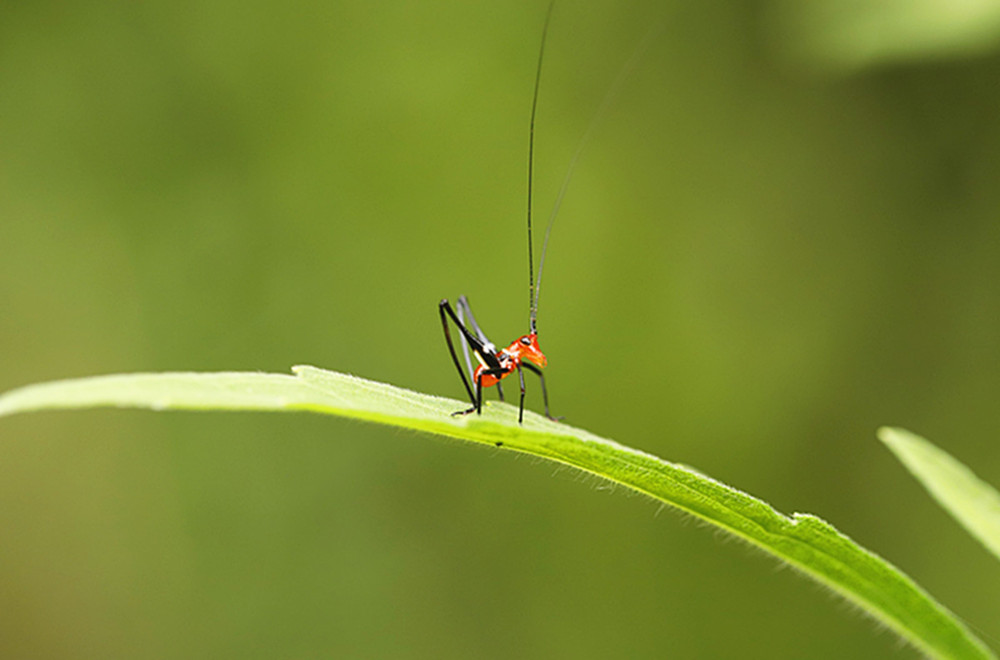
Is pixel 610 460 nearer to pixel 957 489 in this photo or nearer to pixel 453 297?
pixel 957 489

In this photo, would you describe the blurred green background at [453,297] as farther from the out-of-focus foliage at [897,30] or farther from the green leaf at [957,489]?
the green leaf at [957,489]

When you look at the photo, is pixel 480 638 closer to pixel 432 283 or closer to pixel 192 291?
pixel 432 283

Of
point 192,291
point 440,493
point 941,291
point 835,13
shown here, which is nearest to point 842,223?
point 941,291

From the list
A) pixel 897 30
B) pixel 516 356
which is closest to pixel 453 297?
pixel 516 356

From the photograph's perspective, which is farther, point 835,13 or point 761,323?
point 761,323

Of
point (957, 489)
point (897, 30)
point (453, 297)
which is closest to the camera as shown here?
point (957, 489)

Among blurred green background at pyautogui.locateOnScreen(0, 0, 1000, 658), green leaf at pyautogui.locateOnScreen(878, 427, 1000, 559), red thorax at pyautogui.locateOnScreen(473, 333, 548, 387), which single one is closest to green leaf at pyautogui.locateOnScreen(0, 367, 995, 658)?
green leaf at pyautogui.locateOnScreen(878, 427, 1000, 559)
